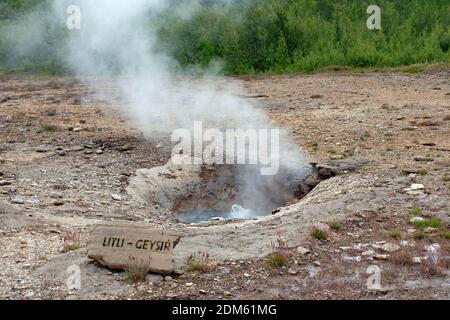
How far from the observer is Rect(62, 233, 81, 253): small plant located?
680 cm

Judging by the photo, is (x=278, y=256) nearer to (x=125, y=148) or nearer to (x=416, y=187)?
(x=416, y=187)

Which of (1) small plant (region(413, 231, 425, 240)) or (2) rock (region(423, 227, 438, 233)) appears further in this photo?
(2) rock (region(423, 227, 438, 233))

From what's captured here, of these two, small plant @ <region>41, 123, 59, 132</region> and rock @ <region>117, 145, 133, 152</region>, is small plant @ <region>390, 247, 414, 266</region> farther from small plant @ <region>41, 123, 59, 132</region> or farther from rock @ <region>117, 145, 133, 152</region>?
small plant @ <region>41, 123, 59, 132</region>

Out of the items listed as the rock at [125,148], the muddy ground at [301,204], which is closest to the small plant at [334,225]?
the muddy ground at [301,204]

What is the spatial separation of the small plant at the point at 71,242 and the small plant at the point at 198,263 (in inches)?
47.8

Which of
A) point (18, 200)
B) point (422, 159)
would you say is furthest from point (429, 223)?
point (18, 200)

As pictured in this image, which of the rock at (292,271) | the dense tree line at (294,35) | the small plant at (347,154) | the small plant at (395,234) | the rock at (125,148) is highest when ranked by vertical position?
the dense tree line at (294,35)

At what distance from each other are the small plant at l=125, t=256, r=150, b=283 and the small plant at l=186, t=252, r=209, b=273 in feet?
1.32

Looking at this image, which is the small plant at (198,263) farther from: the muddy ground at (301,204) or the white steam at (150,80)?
the white steam at (150,80)

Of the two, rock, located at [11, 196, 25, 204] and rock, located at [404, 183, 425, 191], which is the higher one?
rock, located at [404, 183, 425, 191]

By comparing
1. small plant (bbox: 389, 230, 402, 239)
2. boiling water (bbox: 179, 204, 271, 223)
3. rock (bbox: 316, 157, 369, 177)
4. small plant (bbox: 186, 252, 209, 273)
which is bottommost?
boiling water (bbox: 179, 204, 271, 223)

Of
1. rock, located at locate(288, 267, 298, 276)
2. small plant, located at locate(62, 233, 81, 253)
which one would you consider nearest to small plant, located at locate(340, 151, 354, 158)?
rock, located at locate(288, 267, 298, 276)

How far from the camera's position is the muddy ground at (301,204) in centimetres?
597

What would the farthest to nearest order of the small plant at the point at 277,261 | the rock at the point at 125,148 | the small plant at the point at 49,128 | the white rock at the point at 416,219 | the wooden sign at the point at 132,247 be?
the small plant at the point at 49,128
the rock at the point at 125,148
the white rock at the point at 416,219
the small plant at the point at 277,261
the wooden sign at the point at 132,247
